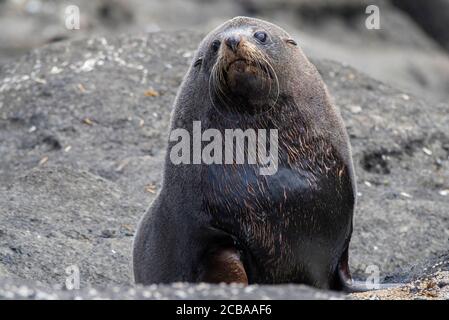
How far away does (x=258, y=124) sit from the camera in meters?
7.26

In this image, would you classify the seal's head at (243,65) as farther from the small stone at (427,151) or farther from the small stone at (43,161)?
the small stone at (427,151)

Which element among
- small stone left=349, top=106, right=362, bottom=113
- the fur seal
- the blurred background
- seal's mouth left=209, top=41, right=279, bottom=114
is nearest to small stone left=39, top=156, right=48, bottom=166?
small stone left=349, top=106, right=362, bottom=113

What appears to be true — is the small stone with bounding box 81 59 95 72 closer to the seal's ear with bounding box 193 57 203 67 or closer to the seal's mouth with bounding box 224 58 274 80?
the seal's ear with bounding box 193 57 203 67

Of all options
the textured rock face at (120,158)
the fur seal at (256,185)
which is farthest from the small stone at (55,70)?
the fur seal at (256,185)

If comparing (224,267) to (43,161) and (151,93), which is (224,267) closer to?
(43,161)

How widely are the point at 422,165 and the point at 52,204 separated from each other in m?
3.60

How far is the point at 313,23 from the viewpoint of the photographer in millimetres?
19188

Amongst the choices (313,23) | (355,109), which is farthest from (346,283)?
(313,23)

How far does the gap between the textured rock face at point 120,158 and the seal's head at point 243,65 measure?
65.3 inches

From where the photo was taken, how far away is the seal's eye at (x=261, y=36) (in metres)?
7.41

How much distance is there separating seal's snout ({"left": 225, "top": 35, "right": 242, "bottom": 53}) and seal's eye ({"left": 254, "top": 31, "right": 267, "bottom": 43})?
31cm

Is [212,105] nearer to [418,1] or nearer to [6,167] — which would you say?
[6,167]

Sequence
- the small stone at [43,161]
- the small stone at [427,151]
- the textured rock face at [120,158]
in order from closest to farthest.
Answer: the textured rock face at [120,158]
the small stone at [43,161]
the small stone at [427,151]

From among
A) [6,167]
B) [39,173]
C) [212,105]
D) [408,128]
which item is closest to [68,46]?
[6,167]
